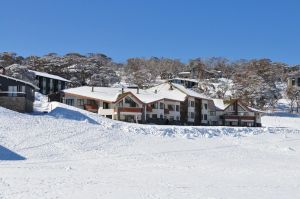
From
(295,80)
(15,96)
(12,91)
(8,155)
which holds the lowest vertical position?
(8,155)

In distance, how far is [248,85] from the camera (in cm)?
9775

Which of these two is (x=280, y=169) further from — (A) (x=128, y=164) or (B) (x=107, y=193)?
(B) (x=107, y=193)

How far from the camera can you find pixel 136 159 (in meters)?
36.2

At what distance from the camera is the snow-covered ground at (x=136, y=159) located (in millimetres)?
22891

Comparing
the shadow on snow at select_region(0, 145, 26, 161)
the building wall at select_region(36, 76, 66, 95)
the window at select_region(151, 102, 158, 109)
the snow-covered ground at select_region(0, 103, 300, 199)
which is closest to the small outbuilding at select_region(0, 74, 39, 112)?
the snow-covered ground at select_region(0, 103, 300, 199)

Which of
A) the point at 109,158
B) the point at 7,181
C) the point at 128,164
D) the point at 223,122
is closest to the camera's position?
the point at 7,181

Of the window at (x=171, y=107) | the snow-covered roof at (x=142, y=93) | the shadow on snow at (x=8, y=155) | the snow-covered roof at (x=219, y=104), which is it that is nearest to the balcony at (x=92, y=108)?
Result: the snow-covered roof at (x=142, y=93)

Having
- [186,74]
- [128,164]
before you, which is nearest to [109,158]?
[128,164]

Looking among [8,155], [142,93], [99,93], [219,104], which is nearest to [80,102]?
[99,93]

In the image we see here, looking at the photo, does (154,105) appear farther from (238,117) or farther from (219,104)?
(219,104)

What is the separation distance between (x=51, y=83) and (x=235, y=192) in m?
76.8

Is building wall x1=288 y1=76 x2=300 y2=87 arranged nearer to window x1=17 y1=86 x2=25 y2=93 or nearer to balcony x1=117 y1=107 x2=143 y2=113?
balcony x1=117 y1=107 x2=143 y2=113

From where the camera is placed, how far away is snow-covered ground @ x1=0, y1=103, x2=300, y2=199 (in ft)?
75.1

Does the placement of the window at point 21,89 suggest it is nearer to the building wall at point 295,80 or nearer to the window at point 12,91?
the window at point 12,91
